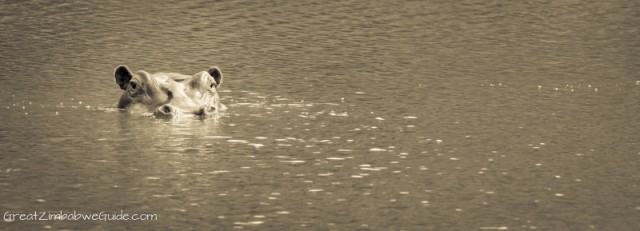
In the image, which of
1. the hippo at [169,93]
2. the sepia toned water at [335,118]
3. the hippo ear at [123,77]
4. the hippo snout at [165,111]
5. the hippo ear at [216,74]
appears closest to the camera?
the sepia toned water at [335,118]

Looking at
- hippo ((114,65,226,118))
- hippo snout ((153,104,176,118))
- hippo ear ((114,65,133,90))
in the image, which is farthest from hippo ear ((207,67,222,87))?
hippo snout ((153,104,176,118))

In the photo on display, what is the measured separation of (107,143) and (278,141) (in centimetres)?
175

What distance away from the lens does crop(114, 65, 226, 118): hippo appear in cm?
1859

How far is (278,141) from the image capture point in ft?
54.2

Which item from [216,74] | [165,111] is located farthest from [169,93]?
[216,74]

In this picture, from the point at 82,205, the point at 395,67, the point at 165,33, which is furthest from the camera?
the point at 165,33

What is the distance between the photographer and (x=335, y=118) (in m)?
18.2

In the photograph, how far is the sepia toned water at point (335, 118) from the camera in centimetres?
1297

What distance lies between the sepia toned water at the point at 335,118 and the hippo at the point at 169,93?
0.84 ft

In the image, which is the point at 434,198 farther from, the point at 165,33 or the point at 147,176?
the point at 165,33

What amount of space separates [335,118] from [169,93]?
6.69ft

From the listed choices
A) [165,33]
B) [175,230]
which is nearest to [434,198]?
[175,230]

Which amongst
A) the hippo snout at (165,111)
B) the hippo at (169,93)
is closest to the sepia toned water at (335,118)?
the hippo snout at (165,111)

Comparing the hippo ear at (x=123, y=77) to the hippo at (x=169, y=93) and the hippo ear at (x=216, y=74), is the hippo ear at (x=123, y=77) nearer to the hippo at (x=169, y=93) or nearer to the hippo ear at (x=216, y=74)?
the hippo at (x=169, y=93)
